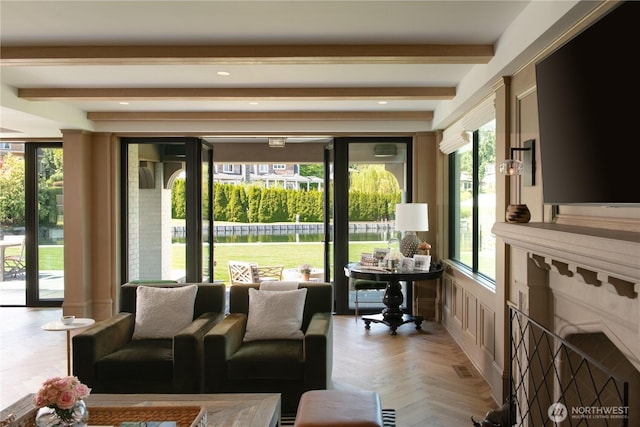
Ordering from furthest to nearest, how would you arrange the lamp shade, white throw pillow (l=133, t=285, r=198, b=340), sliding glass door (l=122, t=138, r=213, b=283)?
sliding glass door (l=122, t=138, r=213, b=283) < the lamp shade < white throw pillow (l=133, t=285, r=198, b=340)

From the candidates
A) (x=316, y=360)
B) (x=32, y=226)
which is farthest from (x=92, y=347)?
(x=32, y=226)

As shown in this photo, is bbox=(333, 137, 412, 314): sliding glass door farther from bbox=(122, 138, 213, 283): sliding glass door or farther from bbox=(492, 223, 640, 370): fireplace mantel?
bbox=(492, 223, 640, 370): fireplace mantel

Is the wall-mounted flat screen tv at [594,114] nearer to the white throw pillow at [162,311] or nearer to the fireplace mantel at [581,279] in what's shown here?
the fireplace mantel at [581,279]

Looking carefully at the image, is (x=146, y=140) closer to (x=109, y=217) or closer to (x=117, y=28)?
(x=109, y=217)

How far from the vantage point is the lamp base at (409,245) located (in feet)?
20.5

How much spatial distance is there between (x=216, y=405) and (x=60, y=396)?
87 centimetres

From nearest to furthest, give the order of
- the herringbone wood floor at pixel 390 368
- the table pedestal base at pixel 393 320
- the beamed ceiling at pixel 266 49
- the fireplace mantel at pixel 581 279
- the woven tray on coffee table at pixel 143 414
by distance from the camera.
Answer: the fireplace mantel at pixel 581 279
the woven tray on coffee table at pixel 143 414
the beamed ceiling at pixel 266 49
the herringbone wood floor at pixel 390 368
the table pedestal base at pixel 393 320

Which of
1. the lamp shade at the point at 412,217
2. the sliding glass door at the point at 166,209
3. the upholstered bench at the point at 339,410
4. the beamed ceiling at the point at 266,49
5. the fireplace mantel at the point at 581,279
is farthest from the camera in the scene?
the sliding glass door at the point at 166,209

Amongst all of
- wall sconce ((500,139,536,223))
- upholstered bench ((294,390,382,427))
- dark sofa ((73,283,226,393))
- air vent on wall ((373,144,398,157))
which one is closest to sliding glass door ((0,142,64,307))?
dark sofa ((73,283,226,393))

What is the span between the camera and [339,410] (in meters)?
2.72

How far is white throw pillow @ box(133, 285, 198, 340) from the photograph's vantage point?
4090 mm

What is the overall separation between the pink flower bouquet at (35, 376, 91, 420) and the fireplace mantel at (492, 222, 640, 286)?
2305 mm

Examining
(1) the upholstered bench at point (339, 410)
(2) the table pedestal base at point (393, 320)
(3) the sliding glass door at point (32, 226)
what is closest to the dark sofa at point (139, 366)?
(1) the upholstered bench at point (339, 410)

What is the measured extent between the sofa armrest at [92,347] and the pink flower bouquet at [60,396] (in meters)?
1.28
